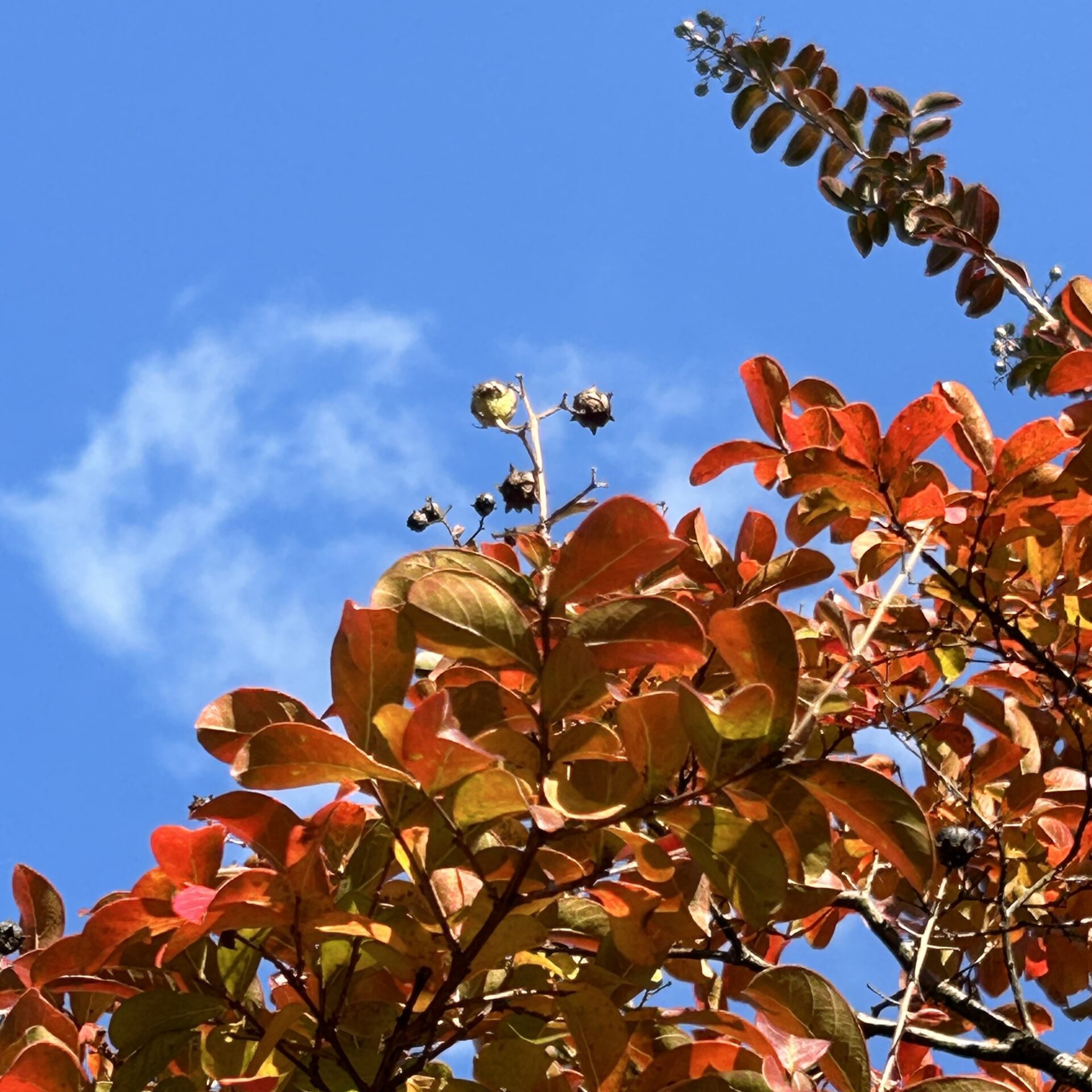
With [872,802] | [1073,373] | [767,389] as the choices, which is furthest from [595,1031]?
[1073,373]

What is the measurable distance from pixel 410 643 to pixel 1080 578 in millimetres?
1353

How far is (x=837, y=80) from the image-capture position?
360 cm

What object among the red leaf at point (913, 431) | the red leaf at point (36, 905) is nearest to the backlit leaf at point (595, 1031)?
the red leaf at point (36, 905)

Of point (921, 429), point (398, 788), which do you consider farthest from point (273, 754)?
point (921, 429)

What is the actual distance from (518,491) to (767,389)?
0.60 m

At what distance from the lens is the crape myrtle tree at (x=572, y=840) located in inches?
45.1

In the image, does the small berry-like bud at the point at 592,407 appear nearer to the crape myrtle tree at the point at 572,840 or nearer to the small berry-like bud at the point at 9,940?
the crape myrtle tree at the point at 572,840

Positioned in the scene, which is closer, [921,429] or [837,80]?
[921,429]

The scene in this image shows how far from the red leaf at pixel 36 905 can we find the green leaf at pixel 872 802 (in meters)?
0.97

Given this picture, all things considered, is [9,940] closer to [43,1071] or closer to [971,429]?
[43,1071]

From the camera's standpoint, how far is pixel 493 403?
93.4 inches

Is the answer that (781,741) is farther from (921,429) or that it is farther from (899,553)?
(899,553)

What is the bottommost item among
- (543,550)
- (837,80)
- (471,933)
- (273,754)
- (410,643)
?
(471,933)

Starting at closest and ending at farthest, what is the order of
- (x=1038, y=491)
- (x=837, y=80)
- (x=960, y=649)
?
(x=1038, y=491) < (x=960, y=649) < (x=837, y=80)
